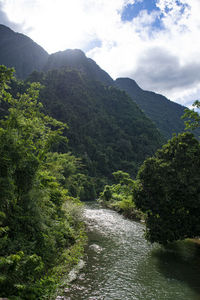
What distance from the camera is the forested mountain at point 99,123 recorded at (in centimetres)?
12400

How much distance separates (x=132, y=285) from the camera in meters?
10.4

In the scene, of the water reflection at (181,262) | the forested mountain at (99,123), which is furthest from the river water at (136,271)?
the forested mountain at (99,123)

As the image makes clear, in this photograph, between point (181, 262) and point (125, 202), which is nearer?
point (181, 262)

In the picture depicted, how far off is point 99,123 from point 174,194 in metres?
134

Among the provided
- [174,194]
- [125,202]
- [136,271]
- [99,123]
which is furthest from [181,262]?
[99,123]

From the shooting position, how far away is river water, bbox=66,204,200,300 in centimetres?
961

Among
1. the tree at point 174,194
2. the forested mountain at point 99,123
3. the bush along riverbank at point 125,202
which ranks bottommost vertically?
the bush along riverbank at point 125,202

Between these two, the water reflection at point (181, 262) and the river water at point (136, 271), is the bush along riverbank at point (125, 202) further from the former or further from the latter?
the water reflection at point (181, 262)

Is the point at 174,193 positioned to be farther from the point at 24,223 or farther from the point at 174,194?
the point at 24,223

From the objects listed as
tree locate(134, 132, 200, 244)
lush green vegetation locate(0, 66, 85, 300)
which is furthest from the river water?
tree locate(134, 132, 200, 244)

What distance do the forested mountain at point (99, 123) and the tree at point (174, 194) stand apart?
90997mm

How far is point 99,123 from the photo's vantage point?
14638cm

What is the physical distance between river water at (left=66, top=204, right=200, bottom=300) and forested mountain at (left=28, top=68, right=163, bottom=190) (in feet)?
292

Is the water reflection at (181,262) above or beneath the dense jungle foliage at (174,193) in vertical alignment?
beneath
